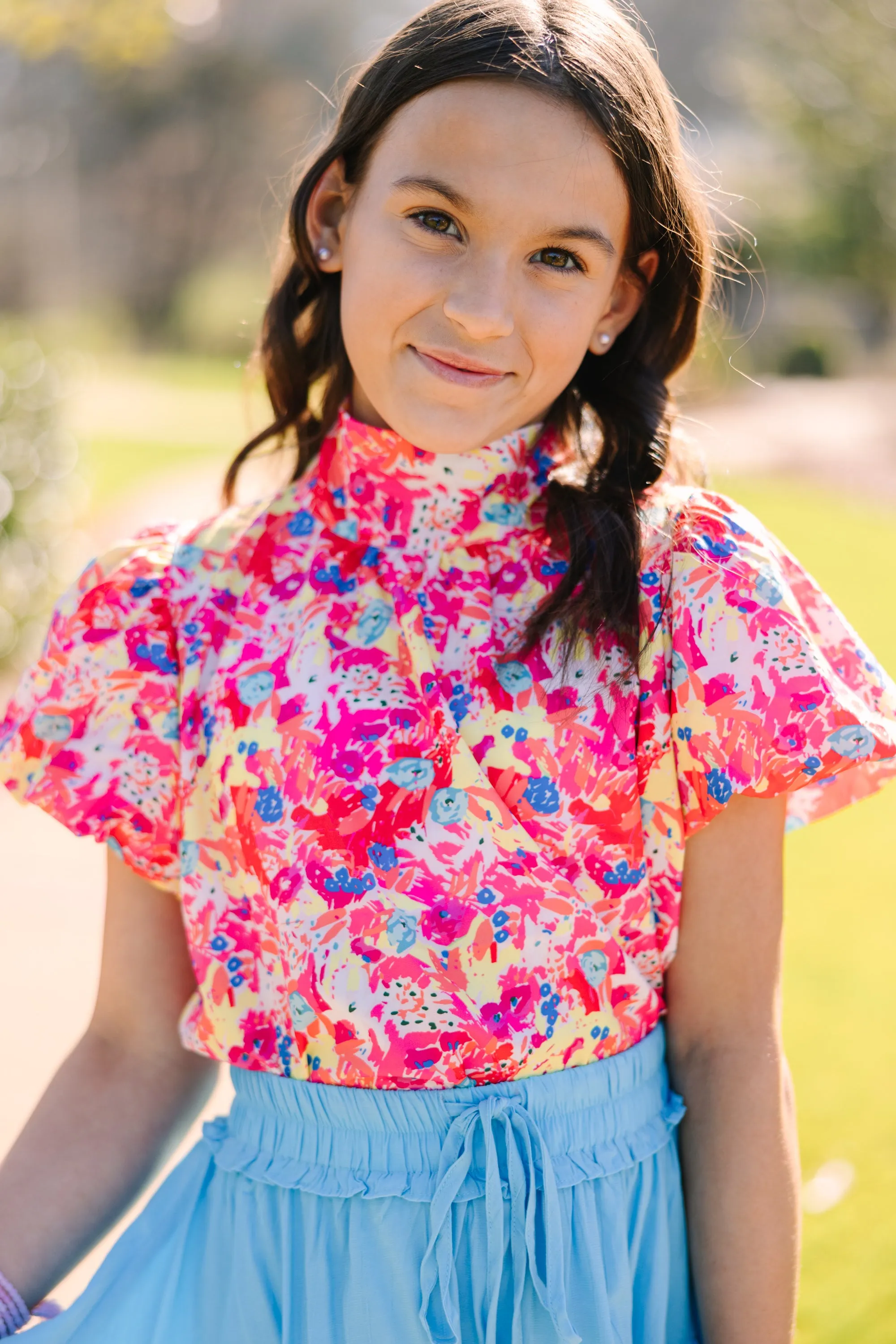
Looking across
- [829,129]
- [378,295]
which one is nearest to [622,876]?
[378,295]

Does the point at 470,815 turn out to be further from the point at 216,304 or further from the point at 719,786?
the point at 216,304

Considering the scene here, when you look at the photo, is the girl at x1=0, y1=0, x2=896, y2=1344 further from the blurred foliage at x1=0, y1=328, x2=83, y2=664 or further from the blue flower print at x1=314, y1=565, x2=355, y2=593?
the blurred foliage at x1=0, y1=328, x2=83, y2=664

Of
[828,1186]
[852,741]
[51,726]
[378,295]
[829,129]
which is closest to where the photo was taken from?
[852,741]

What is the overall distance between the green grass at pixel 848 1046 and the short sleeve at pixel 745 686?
5.02 ft

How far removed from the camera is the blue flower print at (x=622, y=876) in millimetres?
1354

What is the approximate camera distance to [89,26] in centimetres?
930

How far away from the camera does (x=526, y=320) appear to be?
138 cm

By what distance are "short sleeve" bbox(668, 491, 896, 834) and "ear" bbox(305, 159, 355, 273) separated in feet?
1.81

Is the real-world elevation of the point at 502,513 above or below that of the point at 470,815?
above

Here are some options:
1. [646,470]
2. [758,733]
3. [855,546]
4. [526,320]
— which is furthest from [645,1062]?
[855,546]

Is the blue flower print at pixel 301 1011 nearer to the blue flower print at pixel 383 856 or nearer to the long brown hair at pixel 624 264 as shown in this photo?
the blue flower print at pixel 383 856

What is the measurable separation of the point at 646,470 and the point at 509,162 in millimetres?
403

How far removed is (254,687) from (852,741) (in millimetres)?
612

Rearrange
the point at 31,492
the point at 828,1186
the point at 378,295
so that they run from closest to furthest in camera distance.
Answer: the point at 378,295
the point at 828,1186
the point at 31,492
